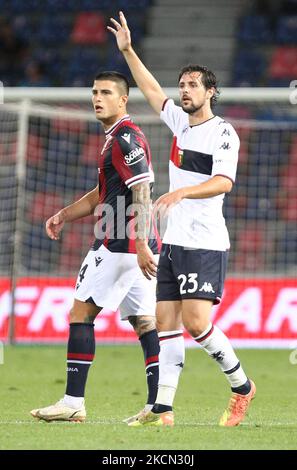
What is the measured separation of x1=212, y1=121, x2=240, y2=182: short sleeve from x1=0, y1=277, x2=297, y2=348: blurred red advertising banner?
280 inches

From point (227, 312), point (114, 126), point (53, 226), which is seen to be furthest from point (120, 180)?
point (227, 312)

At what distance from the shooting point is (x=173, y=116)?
7453mm

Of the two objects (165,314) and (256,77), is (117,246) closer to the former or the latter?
(165,314)

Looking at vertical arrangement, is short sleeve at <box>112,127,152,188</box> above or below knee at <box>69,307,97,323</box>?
above

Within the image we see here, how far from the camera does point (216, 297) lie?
23.5ft

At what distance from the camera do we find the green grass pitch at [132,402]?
6281mm

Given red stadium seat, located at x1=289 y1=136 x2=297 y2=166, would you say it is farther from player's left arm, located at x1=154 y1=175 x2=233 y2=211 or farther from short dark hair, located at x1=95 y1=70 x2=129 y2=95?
player's left arm, located at x1=154 y1=175 x2=233 y2=211

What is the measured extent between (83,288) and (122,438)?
1.44 m

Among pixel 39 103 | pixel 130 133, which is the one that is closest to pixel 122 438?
pixel 130 133

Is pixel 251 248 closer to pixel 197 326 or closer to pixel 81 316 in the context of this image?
pixel 81 316

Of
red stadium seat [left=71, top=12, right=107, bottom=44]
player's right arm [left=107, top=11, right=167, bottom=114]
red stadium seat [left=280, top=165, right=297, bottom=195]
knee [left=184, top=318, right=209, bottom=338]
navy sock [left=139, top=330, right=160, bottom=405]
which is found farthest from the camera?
red stadium seat [left=71, top=12, right=107, bottom=44]

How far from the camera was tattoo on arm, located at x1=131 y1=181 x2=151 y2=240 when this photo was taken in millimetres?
7371

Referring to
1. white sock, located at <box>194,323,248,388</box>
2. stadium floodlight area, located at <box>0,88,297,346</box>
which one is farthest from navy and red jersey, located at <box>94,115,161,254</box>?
stadium floodlight area, located at <box>0,88,297,346</box>

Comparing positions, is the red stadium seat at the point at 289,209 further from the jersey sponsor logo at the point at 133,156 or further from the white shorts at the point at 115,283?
the jersey sponsor logo at the point at 133,156
